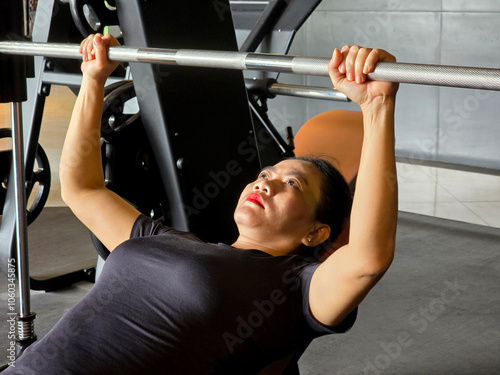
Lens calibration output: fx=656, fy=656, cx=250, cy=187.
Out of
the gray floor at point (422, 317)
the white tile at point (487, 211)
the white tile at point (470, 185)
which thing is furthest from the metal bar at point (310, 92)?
the white tile at point (470, 185)

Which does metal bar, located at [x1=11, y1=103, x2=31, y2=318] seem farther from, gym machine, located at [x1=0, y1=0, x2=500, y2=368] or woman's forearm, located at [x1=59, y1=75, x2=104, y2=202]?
gym machine, located at [x1=0, y1=0, x2=500, y2=368]

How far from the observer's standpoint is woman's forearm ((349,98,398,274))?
107cm

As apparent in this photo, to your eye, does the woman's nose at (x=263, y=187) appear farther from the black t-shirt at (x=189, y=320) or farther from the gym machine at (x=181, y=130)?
the gym machine at (x=181, y=130)

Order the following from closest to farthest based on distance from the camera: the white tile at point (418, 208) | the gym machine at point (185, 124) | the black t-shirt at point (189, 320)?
1. the black t-shirt at point (189, 320)
2. the gym machine at point (185, 124)
3. the white tile at point (418, 208)

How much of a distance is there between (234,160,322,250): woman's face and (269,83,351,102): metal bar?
3.54 ft

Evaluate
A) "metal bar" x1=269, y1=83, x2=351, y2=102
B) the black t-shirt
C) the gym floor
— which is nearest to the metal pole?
the black t-shirt

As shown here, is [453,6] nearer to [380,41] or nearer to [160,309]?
[380,41]

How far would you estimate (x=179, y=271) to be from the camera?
4.16ft

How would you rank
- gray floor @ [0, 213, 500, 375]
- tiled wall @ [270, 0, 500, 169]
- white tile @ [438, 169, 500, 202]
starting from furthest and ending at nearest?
tiled wall @ [270, 0, 500, 169], white tile @ [438, 169, 500, 202], gray floor @ [0, 213, 500, 375]

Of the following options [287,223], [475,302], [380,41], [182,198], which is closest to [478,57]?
[380,41]

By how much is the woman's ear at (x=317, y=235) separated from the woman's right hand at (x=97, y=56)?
1.98ft

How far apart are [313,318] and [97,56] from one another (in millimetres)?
763

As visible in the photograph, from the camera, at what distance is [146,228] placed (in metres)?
1.51

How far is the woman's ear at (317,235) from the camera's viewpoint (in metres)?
1.48
